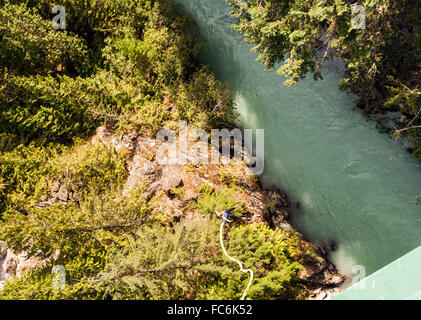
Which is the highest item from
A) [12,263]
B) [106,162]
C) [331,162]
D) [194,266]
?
[331,162]

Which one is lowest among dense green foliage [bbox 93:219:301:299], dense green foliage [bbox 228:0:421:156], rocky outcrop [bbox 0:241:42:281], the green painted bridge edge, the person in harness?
rocky outcrop [bbox 0:241:42:281]

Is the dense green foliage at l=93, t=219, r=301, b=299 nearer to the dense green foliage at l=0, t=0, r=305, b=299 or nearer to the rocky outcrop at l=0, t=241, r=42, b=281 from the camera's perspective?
the dense green foliage at l=0, t=0, r=305, b=299

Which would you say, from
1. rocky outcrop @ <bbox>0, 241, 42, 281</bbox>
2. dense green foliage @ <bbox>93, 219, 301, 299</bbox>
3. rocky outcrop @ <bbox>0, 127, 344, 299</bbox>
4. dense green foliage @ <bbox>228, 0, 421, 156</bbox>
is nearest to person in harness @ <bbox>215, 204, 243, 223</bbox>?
dense green foliage @ <bbox>93, 219, 301, 299</bbox>

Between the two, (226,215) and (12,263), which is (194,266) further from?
(12,263)

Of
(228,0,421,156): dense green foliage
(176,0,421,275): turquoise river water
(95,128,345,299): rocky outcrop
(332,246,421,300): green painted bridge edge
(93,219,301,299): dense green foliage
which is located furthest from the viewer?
(176,0,421,275): turquoise river water

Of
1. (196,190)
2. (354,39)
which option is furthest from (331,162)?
(196,190)

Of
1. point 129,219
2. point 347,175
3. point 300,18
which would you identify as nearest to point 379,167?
point 347,175
